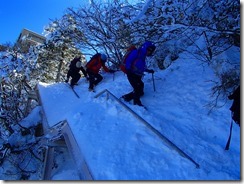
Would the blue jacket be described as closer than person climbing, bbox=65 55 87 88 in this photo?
Yes

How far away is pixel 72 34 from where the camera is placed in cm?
1567

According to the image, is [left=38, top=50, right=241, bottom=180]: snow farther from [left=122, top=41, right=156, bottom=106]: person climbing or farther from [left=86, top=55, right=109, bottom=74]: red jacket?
[left=86, top=55, right=109, bottom=74]: red jacket

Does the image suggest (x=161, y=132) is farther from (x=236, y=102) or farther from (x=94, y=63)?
(x=94, y=63)

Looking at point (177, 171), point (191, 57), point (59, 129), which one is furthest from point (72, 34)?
point (177, 171)

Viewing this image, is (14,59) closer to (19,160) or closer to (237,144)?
(19,160)

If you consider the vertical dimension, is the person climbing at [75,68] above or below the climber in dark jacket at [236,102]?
above

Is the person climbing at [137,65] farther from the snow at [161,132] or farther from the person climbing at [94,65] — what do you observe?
the person climbing at [94,65]

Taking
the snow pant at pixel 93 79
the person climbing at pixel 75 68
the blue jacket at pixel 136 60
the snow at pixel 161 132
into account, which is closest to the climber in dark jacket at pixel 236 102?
the snow at pixel 161 132

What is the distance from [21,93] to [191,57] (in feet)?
28.4

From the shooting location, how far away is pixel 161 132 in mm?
5500

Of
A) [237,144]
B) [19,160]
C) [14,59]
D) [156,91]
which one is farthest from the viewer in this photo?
[14,59]

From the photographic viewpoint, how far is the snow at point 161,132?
13.8ft

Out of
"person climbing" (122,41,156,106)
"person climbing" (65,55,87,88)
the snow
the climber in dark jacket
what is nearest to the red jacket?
"person climbing" (65,55,87,88)

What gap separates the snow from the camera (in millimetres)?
4199
